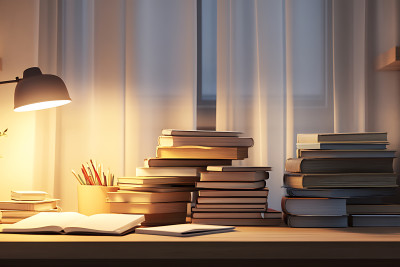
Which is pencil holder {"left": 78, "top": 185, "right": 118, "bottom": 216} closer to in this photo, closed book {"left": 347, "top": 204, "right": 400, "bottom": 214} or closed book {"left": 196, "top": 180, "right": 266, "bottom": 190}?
closed book {"left": 196, "top": 180, "right": 266, "bottom": 190}

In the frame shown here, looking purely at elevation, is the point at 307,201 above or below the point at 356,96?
below

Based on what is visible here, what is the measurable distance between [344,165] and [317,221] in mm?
182

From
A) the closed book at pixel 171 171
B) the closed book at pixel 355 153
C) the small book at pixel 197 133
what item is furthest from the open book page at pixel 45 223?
the closed book at pixel 355 153

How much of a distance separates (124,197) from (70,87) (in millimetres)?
566

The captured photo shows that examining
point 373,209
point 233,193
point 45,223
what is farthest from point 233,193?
point 45,223

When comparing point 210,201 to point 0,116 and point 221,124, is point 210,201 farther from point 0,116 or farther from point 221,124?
point 0,116

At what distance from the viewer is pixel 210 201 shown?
152 centimetres

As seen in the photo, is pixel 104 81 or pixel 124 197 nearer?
pixel 124 197

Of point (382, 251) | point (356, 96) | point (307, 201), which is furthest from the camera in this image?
point (356, 96)

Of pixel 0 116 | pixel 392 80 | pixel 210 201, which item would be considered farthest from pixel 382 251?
pixel 0 116

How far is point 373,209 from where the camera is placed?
4.94ft

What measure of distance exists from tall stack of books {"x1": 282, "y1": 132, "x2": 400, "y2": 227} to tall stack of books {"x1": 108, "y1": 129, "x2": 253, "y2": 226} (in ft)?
0.70

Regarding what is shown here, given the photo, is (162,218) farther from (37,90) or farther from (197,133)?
Answer: (37,90)

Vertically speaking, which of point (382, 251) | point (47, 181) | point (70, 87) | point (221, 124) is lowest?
point (382, 251)
